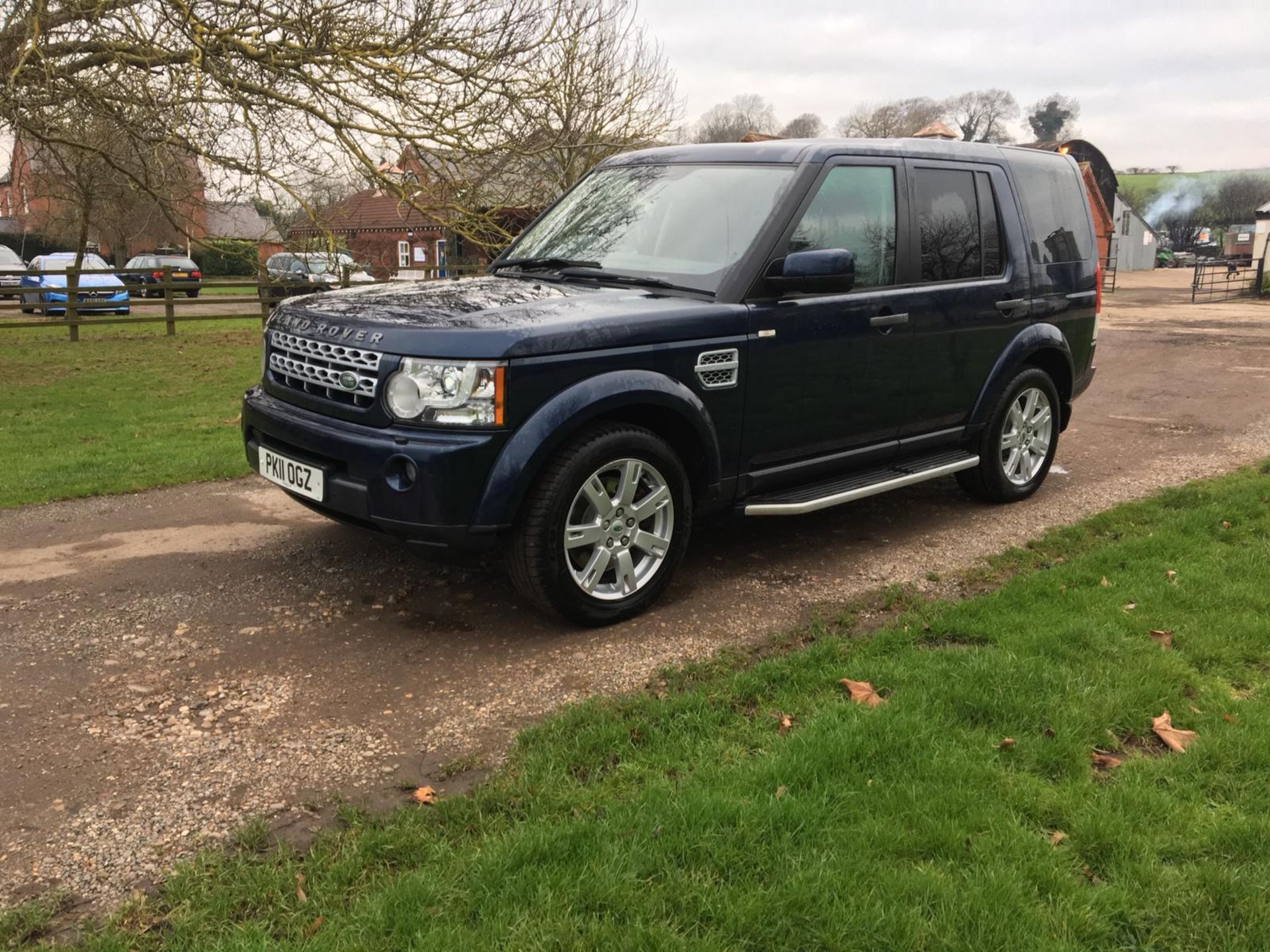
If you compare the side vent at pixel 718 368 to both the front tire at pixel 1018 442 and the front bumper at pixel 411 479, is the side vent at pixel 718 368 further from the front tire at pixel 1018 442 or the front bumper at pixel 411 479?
the front tire at pixel 1018 442

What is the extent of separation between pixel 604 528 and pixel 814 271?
1.47 metres

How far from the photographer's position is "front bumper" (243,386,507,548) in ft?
12.4

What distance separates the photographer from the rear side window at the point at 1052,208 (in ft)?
20.5

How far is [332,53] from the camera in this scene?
10.5 meters

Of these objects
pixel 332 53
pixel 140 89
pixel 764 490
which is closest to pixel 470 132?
pixel 332 53

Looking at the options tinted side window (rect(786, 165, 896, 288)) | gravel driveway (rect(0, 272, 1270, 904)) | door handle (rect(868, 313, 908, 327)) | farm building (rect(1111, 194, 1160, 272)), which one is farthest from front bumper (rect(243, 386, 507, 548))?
farm building (rect(1111, 194, 1160, 272))

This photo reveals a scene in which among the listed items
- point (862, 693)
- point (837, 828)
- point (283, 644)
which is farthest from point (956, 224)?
point (283, 644)

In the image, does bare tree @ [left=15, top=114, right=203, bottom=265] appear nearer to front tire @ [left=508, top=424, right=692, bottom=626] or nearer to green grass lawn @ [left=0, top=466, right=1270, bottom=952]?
front tire @ [left=508, top=424, right=692, bottom=626]

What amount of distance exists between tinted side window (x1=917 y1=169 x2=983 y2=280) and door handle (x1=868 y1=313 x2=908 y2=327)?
352mm

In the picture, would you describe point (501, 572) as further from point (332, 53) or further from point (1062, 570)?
point (332, 53)

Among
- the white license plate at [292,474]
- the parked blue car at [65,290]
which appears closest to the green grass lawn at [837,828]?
the white license plate at [292,474]

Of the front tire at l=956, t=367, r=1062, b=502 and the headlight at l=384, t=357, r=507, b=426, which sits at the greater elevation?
the headlight at l=384, t=357, r=507, b=426

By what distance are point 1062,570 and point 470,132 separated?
30.1ft

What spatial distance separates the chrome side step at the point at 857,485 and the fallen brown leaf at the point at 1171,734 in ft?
5.74
